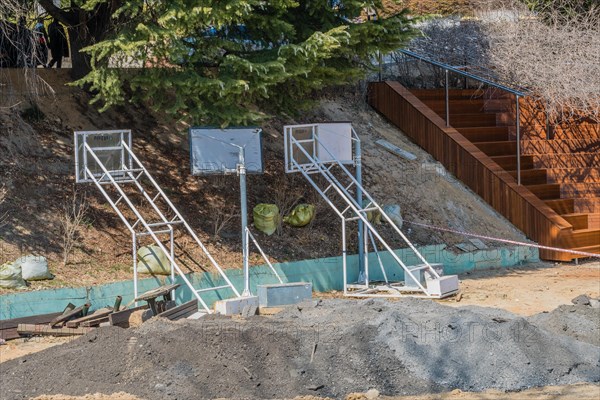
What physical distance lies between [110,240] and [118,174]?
3.39 ft

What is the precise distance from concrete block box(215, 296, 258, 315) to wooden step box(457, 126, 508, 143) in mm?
9564

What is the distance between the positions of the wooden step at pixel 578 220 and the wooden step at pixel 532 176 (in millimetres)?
1210

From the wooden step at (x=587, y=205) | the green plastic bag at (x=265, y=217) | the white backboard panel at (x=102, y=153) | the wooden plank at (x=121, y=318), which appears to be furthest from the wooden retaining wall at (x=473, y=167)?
the wooden plank at (x=121, y=318)

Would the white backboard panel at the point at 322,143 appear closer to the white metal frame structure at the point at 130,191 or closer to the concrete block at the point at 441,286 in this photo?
the white metal frame structure at the point at 130,191

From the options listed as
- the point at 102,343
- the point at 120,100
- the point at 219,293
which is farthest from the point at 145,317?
the point at 120,100

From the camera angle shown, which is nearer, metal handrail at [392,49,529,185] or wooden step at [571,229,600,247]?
wooden step at [571,229,600,247]

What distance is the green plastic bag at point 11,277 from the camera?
14.1m

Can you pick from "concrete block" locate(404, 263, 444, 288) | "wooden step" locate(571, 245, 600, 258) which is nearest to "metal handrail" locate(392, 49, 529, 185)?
"wooden step" locate(571, 245, 600, 258)

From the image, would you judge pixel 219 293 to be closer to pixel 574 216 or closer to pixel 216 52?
pixel 216 52

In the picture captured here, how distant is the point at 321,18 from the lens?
17062 millimetres

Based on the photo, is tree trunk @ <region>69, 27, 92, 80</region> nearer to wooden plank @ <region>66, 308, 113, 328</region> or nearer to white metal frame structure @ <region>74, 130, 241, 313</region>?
white metal frame structure @ <region>74, 130, 241, 313</region>

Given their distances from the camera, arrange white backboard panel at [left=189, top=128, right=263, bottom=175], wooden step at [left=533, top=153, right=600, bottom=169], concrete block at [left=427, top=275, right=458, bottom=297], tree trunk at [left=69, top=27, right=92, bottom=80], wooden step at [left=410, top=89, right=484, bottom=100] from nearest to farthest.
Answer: white backboard panel at [left=189, top=128, right=263, bottom=175]
concrete block at [left=427, top=275, right=458, bottom=297]
tree trunk at [left=69, top=27, right=92, bottom=80]
wooden step at [left=533, top=153, right=600, bottom=169]
wooden step at [left=410, top=89, right=484, bottom=100]

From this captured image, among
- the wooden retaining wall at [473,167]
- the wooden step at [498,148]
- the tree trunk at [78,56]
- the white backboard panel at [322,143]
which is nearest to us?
the white backboard panel at [322,143]

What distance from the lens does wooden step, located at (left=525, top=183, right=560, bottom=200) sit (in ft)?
70.3
